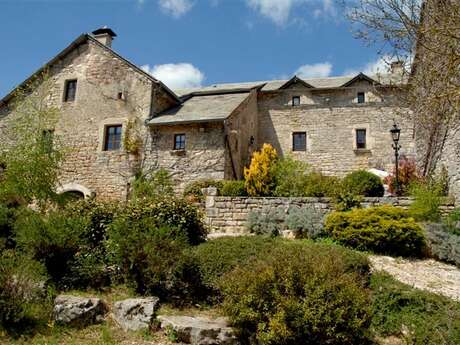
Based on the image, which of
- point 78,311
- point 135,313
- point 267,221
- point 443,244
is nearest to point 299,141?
point 267,221

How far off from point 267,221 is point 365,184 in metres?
4.19

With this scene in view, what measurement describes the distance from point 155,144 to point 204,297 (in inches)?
383

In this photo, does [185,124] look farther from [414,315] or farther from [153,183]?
[414,315]

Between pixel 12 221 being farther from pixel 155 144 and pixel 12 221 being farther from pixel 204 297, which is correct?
pixel 155 144

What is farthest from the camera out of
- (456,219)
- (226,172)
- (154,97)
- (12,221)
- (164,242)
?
(154,97)

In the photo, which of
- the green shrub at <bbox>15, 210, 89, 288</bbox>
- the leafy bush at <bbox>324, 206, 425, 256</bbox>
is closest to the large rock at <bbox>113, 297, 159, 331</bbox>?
the green shrub at <bbox>15, 210, 89, 288</bbox>

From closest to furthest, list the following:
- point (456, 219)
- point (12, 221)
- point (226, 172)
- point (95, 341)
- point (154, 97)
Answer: point (95, 341) < point (12, 221) < point (456, 219) < point (226, 172) < point (154, 97)

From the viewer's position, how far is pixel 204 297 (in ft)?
21.9

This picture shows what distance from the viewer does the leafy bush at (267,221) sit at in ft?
34.2

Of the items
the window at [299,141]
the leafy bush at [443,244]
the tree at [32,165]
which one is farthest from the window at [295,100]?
the leafy bush at [443,244]

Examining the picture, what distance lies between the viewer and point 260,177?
14.1m

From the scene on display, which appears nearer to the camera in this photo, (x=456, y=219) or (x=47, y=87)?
(x=456, y=219)

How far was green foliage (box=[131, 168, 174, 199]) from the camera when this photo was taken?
47.0 feet

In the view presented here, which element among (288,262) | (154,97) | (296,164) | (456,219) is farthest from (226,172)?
(288,262)
